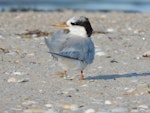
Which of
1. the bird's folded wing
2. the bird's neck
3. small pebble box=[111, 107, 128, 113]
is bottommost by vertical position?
small pebble box=[111, 107, 128, 113]

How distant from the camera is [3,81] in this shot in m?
6.57

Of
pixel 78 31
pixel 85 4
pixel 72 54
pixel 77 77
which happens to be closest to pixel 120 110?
pixel 72 54

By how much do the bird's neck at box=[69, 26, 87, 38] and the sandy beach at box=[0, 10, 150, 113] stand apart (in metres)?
0.50

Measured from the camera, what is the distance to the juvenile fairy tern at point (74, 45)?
21.3 ft

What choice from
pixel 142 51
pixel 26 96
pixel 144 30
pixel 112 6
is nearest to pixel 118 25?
pixel 144 30

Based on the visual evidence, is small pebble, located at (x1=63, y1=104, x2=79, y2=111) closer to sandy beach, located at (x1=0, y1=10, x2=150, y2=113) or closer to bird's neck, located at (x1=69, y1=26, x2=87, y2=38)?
sandy beach, located at (x1=0, y1=10, x2=150, y2=113)

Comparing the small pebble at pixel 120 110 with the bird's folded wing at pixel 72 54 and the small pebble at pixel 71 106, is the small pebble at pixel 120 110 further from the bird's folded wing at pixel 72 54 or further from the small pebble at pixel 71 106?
the bird's folded wing at pixel 72 54

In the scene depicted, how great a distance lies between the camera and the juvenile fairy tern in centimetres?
649

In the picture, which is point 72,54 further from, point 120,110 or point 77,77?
point 120,110

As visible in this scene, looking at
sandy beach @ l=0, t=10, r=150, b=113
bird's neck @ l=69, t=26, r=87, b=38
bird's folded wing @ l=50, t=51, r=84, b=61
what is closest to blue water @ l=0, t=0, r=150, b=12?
sandy beach @ l=0, t=10, r=150, b=113

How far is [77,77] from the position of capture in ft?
22.9

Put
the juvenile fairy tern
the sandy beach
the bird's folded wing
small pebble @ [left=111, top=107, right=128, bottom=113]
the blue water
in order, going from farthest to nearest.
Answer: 1. the blue water
2. the juvenile fairy tern
3. the bird's folded wing
4. the sandy beach
5. small pebble @ [left=111, top=107, right=128, bottom=113]

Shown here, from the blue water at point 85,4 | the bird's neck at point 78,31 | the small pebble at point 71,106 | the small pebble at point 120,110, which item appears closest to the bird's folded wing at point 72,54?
the bird's neck at point 78,31

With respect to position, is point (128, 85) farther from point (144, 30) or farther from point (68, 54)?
point (144, 30)
